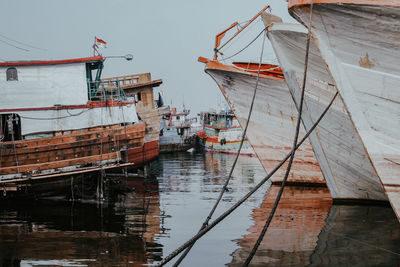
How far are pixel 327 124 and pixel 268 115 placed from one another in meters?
5.12

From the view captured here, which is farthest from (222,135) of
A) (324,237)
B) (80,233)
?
(324,237)

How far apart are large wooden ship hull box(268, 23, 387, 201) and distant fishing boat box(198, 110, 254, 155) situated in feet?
121

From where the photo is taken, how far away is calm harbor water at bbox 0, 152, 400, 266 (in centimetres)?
799

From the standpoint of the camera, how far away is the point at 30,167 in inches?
626

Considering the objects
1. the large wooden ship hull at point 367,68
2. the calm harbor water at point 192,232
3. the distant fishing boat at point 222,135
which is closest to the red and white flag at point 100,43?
the calm harbor water at point 192,232

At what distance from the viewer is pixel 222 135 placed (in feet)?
185

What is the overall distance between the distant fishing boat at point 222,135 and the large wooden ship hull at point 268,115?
31.6m

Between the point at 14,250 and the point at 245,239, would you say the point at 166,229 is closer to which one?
the point at 245,239

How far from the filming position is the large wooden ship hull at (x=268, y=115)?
15.7 meters

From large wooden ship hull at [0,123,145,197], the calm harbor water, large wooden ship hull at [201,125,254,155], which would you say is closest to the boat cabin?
large wooden ship hull at [0,123,145,197]

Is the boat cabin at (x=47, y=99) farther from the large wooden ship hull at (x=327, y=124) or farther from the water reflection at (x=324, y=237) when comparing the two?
the large wooden ship hull at (x=327, y=124)

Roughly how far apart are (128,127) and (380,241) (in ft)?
41.9

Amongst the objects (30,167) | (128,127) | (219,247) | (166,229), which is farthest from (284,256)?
(128,127)

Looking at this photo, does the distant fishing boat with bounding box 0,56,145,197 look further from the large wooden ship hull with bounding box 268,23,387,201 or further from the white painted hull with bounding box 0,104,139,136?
the large wooden ship hull with bounding box 268,23,387,201
